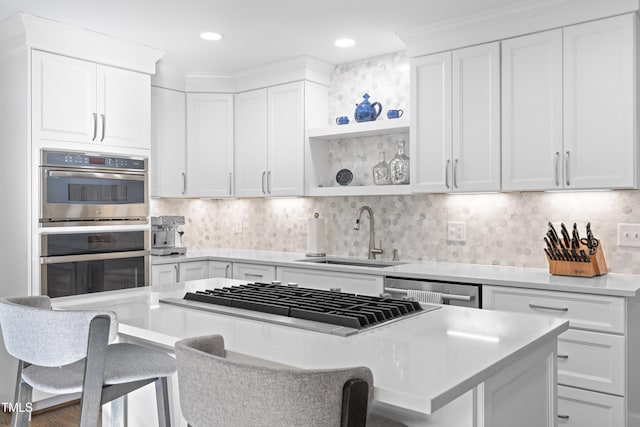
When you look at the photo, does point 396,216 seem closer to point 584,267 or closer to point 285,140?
point 285,140

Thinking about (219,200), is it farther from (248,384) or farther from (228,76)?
(248,384)

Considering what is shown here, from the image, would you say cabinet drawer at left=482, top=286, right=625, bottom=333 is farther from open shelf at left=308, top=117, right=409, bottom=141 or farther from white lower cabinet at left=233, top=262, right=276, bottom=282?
white lower cabinet at left=233, top=262, right=276, bottom=282

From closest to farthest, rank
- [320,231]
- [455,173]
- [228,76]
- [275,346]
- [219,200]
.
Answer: [275,346] < [455,173] < [320,231] < [228,76] < [219,200]

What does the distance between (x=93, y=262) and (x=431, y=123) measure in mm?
2434

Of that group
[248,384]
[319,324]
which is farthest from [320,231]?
[248,384]

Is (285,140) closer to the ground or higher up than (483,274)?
higher up

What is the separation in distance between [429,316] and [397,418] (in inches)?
17.3

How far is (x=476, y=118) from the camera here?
3225mm

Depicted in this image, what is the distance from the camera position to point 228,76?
14.9ft

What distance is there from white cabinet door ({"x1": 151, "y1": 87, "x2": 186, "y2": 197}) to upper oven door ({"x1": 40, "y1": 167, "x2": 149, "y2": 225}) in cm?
55

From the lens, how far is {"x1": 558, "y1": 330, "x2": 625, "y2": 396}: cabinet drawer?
2.50 metres

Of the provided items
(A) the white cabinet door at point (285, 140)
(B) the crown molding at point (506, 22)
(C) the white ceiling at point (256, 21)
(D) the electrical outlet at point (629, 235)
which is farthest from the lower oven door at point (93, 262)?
(D) the electrical outlet at point (629, 235)

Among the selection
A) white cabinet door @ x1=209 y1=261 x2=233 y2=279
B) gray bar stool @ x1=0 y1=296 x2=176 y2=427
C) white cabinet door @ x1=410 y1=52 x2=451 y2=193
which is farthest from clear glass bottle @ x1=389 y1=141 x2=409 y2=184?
gray bar stool @ x1=0 y1=296 x2=176 y2=427

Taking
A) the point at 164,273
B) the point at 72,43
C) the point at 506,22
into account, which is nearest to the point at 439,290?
the point at 506,22
